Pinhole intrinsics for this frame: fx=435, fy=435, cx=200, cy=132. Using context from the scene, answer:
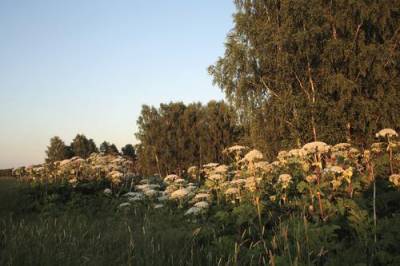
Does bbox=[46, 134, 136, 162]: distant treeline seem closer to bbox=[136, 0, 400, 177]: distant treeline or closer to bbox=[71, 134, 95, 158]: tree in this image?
bbox=[71, 134, 95, 158]: tree

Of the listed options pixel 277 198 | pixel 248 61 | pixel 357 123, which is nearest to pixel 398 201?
pixel 277 198

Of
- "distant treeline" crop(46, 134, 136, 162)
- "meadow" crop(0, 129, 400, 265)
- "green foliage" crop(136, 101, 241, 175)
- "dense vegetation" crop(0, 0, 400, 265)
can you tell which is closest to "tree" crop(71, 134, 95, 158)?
"distant treeline" crop(46, 134, 136, 162)

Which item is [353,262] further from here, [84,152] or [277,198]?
[84,152]

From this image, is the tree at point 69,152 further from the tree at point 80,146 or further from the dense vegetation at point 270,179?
the dense vegetation at point 270,179

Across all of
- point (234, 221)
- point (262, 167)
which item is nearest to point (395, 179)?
point (262, 167)

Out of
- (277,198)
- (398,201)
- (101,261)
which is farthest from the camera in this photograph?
(277,198)

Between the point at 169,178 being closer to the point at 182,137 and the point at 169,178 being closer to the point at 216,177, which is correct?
the point at 216,177

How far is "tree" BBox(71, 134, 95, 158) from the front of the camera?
3273 inches

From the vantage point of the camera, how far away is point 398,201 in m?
7.48

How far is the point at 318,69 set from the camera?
23203mm

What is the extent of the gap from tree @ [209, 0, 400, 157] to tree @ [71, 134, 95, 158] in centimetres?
6341

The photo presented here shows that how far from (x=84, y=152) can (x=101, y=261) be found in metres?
81.4

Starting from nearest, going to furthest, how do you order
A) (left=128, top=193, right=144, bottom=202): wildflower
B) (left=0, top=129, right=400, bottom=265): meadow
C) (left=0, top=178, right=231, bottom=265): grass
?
(left=0, top=178, right=231, bottom=265): grass, (left=0, top=129, right=400, bottom=265): meadow, (left=128, top=193, right=144, bottom=202): wildflower

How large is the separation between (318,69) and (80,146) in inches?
2656
